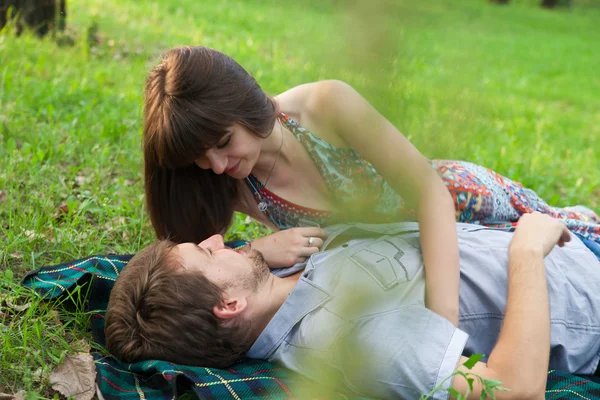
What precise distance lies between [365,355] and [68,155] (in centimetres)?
312

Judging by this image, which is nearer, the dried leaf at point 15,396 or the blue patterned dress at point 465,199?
the dried leaf at point 15,396

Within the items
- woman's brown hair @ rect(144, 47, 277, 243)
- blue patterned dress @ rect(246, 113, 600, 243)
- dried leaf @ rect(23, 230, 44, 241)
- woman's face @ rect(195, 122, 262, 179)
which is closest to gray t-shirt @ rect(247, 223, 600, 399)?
blue patterned dress @ rect(246, 113, 600, 243)

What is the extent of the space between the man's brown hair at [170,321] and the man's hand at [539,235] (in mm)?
922

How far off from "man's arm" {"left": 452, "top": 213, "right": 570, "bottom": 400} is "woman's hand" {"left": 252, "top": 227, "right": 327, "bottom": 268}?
652mm

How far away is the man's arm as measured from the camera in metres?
1.74

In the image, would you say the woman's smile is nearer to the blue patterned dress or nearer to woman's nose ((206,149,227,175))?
woman's nose ((206,149,227,175))

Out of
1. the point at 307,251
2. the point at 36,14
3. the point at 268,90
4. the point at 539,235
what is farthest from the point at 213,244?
the point at 36,14

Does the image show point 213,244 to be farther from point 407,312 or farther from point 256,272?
point 407,312

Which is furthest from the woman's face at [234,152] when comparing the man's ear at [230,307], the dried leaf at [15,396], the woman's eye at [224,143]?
the dried leaf at [15,396]

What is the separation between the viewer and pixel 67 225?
9.08ft

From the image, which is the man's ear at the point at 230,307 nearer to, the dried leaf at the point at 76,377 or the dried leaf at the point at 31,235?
the dried leaf at the point at 76,377

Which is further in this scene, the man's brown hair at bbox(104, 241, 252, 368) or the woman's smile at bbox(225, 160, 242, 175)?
the woman's smile at bbox(225, 160, 242, 175)

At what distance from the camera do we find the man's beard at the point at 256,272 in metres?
2.06

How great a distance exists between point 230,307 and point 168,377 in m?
0.29
